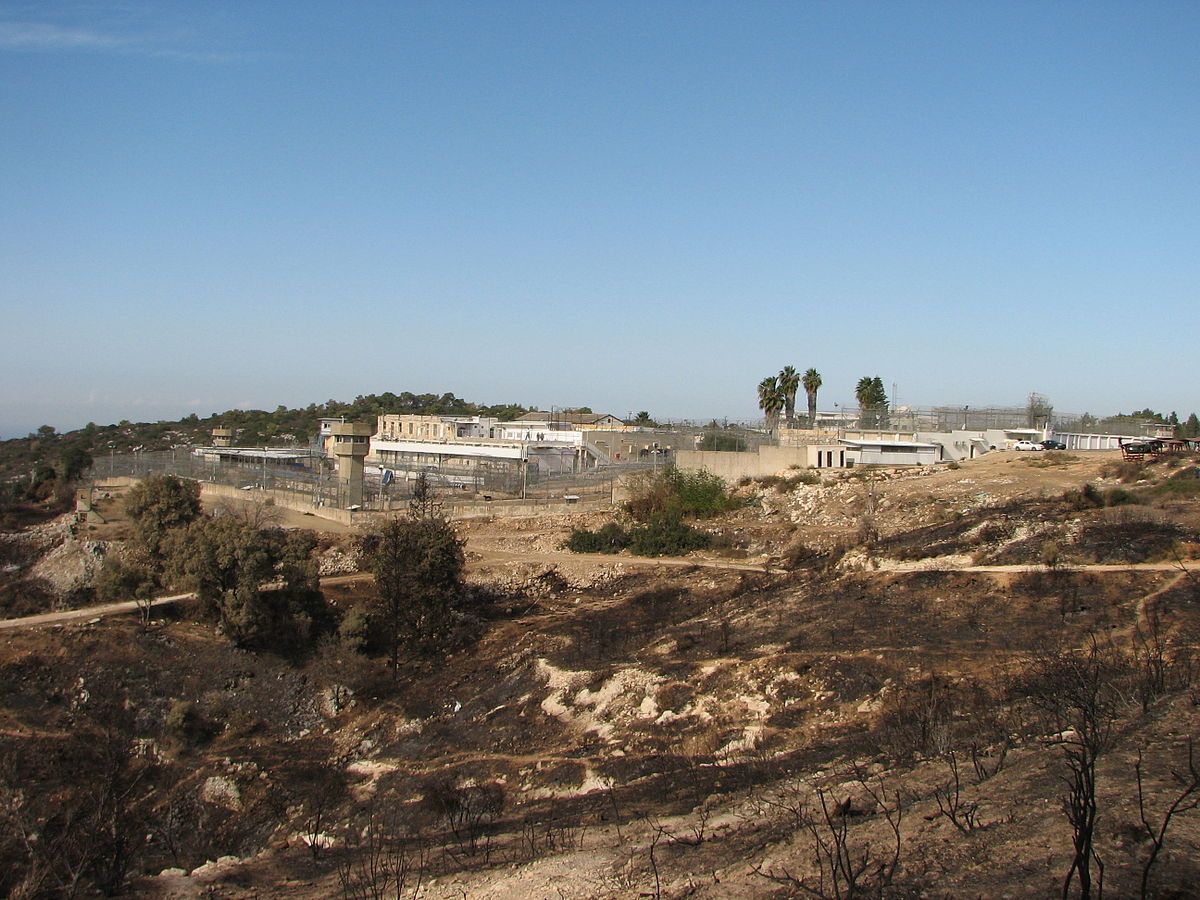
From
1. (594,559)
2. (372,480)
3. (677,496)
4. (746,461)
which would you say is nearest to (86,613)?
(594,559)

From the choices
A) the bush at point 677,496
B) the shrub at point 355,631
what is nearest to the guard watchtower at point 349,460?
the bush at point 677,496

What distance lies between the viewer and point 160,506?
106ft

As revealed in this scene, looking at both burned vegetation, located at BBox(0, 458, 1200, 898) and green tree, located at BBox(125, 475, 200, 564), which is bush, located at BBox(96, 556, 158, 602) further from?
green tree, located at BBox(125, 475, 200, 564)

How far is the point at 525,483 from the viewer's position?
4653 cm

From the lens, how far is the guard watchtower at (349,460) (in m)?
41.8

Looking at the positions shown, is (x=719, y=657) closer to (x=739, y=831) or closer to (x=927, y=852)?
(x=739, y=831)

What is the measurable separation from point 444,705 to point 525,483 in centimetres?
2642

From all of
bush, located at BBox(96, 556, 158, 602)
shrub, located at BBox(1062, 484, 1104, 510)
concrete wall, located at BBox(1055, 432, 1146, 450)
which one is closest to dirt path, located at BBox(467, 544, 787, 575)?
shrub, located at BBox(1062, 484, 1104, 510)

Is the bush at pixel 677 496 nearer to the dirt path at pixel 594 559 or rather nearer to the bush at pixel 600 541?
the bush at pixel 600 541

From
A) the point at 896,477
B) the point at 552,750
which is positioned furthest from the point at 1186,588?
the point at 896,477

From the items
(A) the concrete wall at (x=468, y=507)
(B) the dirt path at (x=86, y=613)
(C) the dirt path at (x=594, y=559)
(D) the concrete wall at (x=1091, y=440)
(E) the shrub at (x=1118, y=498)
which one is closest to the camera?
(B) the dirt path at (x=86, y=613)

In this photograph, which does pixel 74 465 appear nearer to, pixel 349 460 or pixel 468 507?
pixel 349 460

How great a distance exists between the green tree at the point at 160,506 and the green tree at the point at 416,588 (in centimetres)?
916

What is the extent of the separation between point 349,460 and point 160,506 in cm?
1180
